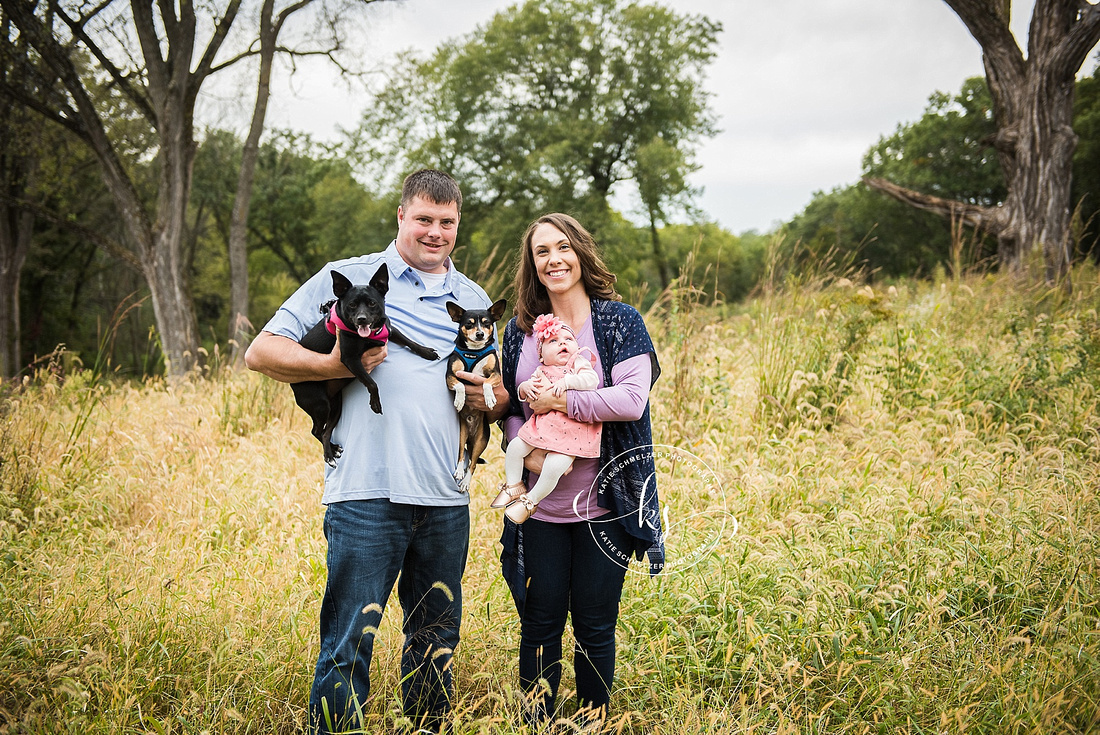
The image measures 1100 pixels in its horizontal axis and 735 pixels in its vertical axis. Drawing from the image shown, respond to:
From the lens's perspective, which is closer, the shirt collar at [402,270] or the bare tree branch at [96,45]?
the shirt collar at [402,270]

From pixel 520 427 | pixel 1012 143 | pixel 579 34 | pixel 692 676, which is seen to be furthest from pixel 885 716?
pixel 579 34

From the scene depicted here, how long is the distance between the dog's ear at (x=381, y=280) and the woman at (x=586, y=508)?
0.59 metres

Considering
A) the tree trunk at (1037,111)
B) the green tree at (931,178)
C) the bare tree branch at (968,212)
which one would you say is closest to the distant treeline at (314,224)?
the green tree at (931,178)

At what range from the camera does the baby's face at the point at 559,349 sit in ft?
8.11

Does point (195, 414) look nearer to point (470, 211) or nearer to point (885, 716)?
point (885, 716)

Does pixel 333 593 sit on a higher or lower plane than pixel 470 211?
lower

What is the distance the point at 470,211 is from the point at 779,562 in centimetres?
2094

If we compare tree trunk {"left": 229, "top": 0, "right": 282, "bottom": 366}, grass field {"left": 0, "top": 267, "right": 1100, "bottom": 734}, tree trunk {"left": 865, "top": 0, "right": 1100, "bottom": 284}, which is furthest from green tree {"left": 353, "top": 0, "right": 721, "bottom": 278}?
grass field {"left": 0, "top": 267, "right": 1100, "bottom": 734}

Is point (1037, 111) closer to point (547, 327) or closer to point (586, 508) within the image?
point (547, 327)

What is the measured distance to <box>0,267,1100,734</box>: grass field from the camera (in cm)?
265

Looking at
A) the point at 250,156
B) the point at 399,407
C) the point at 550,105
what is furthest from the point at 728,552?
the point at 550,105

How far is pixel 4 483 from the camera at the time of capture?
177 inches

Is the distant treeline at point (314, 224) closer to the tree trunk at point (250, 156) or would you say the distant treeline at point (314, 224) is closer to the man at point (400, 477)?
the tree trunk at point (250, 156)

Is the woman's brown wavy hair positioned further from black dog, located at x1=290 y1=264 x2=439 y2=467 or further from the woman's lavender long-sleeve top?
black dog, located at x1=290 y1=264 x2=439 y2=467
